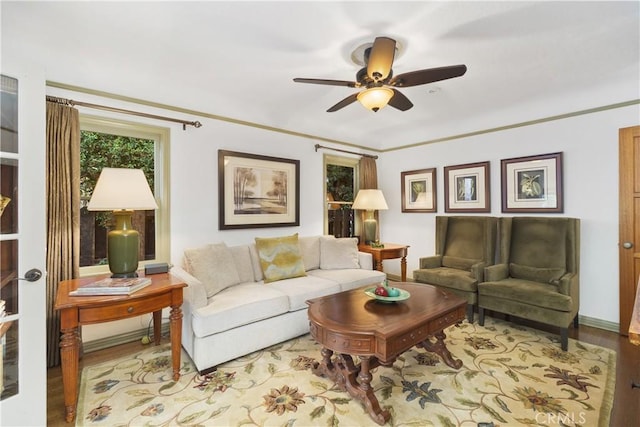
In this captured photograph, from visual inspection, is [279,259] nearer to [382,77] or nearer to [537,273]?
[382,77]

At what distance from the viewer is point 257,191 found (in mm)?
3674

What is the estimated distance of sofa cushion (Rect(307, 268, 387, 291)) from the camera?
3.21 m

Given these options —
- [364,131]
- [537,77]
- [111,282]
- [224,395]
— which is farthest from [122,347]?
[537,77]

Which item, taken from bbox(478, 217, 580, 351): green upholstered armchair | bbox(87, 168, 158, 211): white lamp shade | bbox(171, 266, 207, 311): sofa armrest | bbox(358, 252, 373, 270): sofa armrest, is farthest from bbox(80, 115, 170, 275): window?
bbox(478, 217, 580, 351): green upholstered armchair

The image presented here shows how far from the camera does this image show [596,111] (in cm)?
311

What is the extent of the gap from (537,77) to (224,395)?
3763mm

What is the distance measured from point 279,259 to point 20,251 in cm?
204

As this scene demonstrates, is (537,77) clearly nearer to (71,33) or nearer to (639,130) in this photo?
(639,130)

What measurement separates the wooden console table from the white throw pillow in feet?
6.29

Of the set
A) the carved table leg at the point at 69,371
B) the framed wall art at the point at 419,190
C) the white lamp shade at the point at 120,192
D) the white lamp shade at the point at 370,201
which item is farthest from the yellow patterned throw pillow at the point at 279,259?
the framed wall art at the point at 419,190

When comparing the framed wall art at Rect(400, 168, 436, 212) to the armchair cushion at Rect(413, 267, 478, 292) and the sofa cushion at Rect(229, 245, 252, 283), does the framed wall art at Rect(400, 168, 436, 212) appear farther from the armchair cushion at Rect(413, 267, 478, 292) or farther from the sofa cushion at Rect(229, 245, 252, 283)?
the sofa cushion at Rect(229, 245, 252, 283)

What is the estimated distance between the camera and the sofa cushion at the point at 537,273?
305cm

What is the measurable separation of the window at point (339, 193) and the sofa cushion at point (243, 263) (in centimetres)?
151

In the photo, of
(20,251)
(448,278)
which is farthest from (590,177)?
(20,251)
